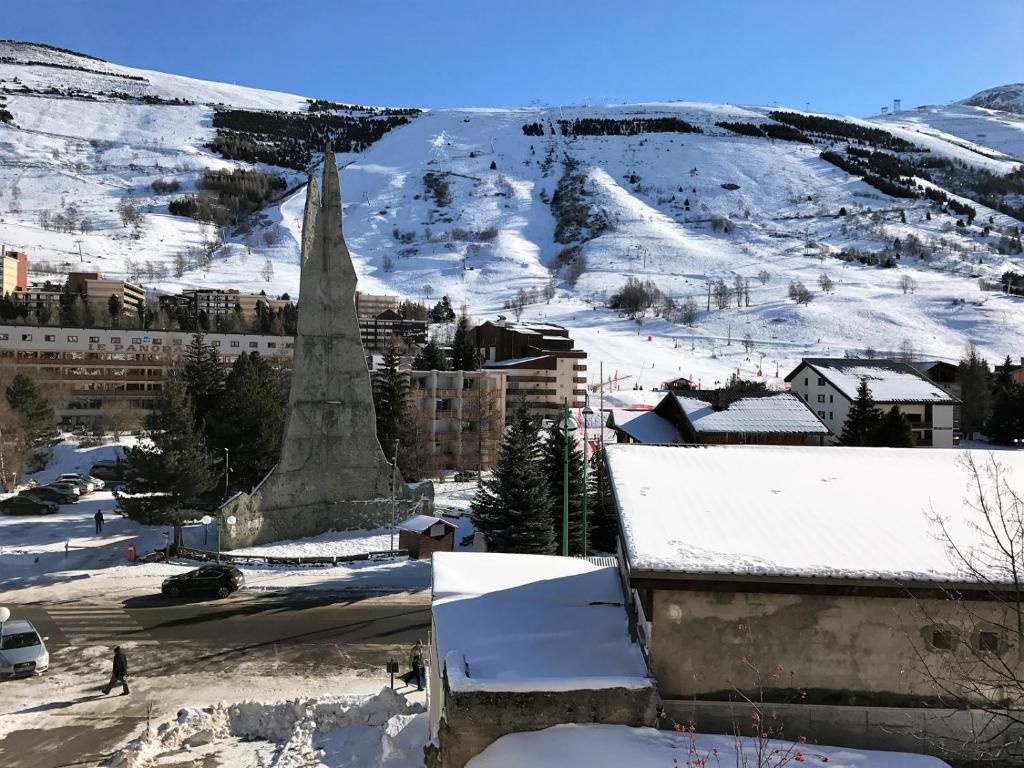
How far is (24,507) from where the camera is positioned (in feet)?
129

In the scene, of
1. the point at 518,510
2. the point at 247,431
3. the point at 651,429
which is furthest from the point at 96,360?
the point at 518,510

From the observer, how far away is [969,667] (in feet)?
32.7

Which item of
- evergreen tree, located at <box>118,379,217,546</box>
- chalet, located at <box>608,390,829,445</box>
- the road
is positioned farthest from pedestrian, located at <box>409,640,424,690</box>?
chalet, located at <box>608,390,829,445</box>

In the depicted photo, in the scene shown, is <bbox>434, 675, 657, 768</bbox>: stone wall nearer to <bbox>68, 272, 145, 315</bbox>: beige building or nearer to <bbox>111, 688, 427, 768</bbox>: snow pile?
<bbox>111, 688, 427, 768</bbox>: snow pile

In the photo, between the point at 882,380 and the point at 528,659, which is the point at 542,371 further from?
the point at 528,659

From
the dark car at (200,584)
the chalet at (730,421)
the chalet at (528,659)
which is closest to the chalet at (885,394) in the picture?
the chalet at (730,421)

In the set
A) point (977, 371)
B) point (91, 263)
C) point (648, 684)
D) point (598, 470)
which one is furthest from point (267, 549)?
point (91, 263)

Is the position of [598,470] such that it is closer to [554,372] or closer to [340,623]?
[340,623]

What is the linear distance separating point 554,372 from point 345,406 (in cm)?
5282

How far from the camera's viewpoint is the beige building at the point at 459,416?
60.9 meters

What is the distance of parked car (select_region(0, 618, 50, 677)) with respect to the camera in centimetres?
1894

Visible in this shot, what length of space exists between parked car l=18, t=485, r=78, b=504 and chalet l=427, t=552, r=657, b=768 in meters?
38.3

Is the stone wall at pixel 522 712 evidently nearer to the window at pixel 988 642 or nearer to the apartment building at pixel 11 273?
the window at pixel 988 642

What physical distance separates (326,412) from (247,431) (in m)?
8.65
